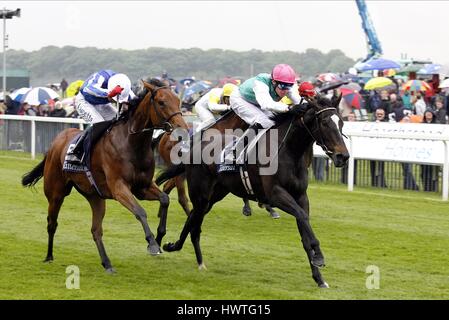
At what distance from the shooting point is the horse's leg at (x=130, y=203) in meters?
6.90

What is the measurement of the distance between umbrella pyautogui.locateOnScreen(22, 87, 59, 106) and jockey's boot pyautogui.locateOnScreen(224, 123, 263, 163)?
1307 cm

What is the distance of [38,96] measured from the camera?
20172 millimetres

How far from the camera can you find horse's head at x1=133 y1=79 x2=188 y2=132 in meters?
7.23

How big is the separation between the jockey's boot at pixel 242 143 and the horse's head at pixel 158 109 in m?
0.45

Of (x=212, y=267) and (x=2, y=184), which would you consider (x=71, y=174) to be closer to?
(x=212, y=267)

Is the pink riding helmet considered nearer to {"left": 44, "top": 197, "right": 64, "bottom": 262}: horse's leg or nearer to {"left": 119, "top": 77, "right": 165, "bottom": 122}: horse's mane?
{"left": 119, "top": 77, "right": 165, "bottom": 122}: horse's mane

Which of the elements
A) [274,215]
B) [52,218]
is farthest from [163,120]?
[274,215]

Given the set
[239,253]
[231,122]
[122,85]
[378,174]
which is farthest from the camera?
[378,174]

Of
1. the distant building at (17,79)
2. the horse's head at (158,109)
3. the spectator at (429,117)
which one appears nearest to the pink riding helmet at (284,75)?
the horse's head at (158,109)

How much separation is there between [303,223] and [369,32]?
154ft

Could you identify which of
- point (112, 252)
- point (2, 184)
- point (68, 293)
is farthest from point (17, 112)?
point (68, 293)

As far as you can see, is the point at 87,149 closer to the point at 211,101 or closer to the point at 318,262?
the point at 318,262

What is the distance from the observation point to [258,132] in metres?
7.34

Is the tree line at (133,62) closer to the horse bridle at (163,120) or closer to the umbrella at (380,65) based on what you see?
the umbrella at (380,65)
